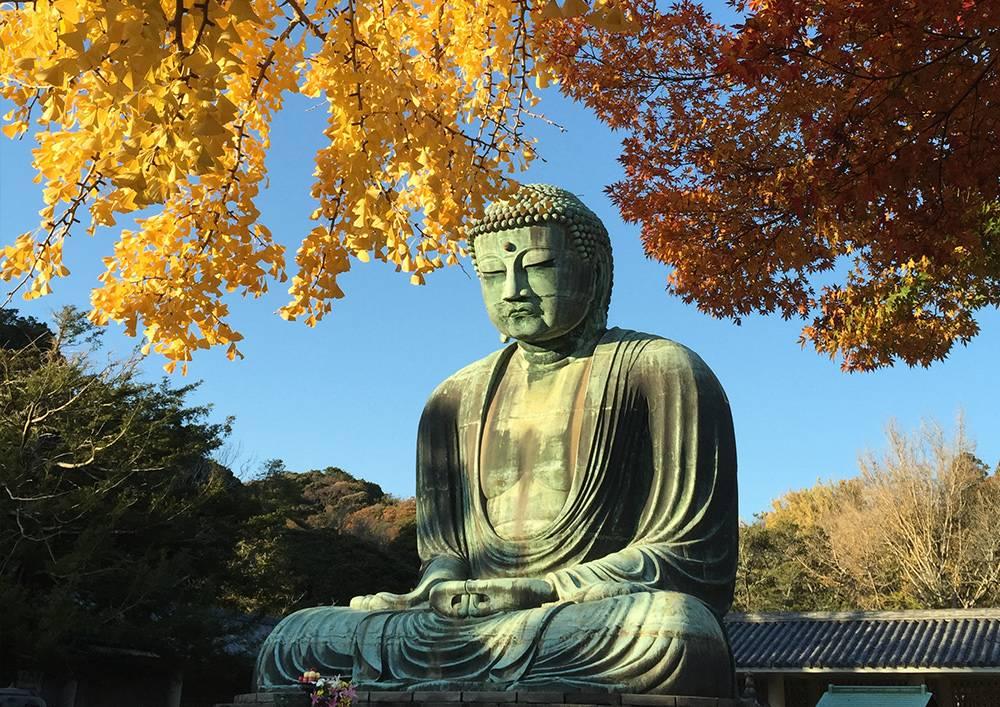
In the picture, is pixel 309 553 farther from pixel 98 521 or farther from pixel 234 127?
pixel 234 127

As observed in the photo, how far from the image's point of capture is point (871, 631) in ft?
59.8

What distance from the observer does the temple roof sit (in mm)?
16238

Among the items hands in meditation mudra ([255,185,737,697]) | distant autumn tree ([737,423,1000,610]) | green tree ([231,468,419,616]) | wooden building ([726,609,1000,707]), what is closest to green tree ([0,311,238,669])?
green tree ([231,468,419,616])

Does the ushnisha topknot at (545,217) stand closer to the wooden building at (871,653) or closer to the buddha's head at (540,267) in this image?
the buddha's head at (540,267)

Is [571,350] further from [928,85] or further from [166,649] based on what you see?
[166,649]

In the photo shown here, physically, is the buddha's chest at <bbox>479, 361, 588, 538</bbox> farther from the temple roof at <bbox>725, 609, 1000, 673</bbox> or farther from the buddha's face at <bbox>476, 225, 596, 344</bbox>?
the temple roof at <bbox>725, 609, 1000, 673</bbox>

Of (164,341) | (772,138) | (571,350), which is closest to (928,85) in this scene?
(772,138)

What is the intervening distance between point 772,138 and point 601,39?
57.5 inches

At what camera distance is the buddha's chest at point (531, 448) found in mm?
6172

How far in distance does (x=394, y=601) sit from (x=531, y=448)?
1237 mm

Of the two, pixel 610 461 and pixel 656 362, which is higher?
pixel 656 362

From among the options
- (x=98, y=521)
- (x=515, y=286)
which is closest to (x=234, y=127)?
(x=515, y=286)

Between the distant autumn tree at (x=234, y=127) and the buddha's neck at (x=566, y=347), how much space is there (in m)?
1.02

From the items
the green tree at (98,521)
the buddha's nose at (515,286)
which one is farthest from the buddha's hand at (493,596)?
the green tree at (98,521)
